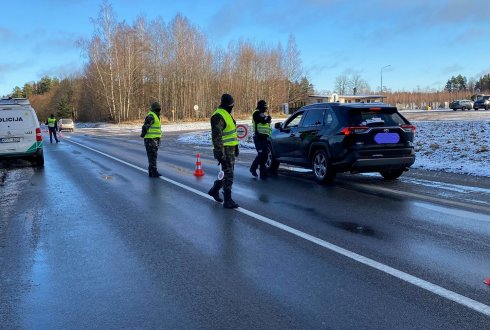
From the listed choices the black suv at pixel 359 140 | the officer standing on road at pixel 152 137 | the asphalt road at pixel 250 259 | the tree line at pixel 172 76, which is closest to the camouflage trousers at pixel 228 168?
the asphalt road at pixel 250 259

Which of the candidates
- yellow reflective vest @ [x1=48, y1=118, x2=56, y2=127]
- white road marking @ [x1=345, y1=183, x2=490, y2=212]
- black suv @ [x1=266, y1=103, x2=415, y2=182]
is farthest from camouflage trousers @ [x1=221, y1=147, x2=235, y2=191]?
yellow reflective vest @ [x1=48, y1=118, x2=56, y2=127]

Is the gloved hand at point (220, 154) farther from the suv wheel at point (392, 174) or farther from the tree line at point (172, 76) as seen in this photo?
the tree line at point (172, 76)

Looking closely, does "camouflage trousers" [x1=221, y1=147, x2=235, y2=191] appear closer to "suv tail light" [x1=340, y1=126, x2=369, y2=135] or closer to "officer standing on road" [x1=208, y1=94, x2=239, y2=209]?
"officer standing on road" [x1=208, y1=94, x2=239, y2=209]

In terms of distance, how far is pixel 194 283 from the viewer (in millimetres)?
4258

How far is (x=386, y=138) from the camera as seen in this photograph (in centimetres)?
940

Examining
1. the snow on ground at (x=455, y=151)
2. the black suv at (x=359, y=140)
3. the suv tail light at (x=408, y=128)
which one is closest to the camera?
the black suv at (x=359, y=140)

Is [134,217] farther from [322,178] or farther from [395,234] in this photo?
[322,178]

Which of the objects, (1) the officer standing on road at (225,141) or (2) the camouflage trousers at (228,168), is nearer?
(1) the officer standing on road at (225,141)

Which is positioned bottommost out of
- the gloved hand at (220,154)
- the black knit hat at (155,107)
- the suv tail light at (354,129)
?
the gloved hand at (220,154)

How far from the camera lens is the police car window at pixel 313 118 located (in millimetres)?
10240

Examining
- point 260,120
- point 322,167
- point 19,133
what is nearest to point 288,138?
point 260,120

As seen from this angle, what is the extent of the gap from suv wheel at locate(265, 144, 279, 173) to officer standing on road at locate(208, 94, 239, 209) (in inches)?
178

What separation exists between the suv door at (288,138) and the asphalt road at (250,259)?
2079 mm

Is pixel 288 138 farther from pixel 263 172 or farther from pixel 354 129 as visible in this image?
pixel 354 129
